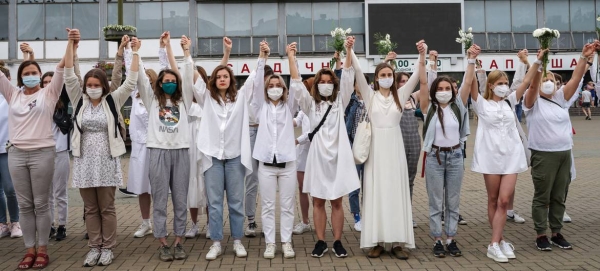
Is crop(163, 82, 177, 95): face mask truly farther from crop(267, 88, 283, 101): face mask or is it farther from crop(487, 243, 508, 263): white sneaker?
crop(487, 243, 508, 263): white sneaker

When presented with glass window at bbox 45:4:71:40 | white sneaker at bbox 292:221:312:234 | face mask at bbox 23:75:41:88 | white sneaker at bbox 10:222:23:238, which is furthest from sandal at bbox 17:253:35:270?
glass window at bbox 45:4:71:40

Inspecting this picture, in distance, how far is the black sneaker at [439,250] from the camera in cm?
686

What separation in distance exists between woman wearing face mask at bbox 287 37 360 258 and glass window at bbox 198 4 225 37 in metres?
31.4

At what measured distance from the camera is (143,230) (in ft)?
26.9

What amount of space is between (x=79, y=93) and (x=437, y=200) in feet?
13.4

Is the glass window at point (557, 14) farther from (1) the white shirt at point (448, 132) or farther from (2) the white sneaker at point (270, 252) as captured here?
(2) the white sneaker at point (270, 252)

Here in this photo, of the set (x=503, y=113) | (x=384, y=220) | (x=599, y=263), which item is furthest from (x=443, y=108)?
(x=599, y=263)

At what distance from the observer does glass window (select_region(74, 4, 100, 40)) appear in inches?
1443

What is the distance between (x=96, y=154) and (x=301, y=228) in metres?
2.88

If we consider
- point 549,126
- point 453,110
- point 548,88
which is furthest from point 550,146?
point 453,110

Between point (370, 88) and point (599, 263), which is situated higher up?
point (370, 88)

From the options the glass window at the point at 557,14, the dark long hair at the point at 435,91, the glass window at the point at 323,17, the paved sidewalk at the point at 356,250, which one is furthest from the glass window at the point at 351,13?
the dark long hair at the point at 435,91

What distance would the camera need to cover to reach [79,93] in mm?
6891

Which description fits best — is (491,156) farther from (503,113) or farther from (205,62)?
(205,62)
